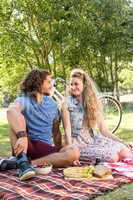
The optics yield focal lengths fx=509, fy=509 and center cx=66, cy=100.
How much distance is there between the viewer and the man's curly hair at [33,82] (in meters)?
5.45

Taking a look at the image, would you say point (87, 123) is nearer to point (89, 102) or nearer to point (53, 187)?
point (89, 102)

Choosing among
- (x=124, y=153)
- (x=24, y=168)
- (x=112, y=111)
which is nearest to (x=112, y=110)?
(x=112, y=111)

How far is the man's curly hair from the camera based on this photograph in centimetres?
545

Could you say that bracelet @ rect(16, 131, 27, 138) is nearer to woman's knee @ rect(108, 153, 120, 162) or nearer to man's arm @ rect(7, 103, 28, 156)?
man's arm @ rect(7, 103, 28, 156)

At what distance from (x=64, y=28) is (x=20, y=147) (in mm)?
11793

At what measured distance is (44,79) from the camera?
5488 mm

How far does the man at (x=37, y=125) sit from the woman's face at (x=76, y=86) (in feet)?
1.37

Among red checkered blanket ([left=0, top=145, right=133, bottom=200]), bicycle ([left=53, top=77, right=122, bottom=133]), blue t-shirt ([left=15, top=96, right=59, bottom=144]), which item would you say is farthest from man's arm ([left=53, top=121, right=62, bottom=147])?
bicycle ([left=53, top=77, right=122, bottom=133])

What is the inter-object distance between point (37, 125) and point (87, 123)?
0.78m

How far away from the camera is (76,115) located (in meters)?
5.95

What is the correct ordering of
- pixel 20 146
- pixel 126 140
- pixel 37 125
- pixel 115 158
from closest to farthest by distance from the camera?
pixel 20 146 → pixel 37 125 → pixel 115 158 → pixel 126 140

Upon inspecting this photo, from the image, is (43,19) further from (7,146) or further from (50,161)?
(50,161)

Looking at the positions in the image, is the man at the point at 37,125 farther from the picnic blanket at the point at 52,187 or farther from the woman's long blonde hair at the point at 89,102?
the woman's long blonde hair at the point at 89,102

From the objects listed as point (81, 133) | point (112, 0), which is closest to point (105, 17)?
point (112, 0)
